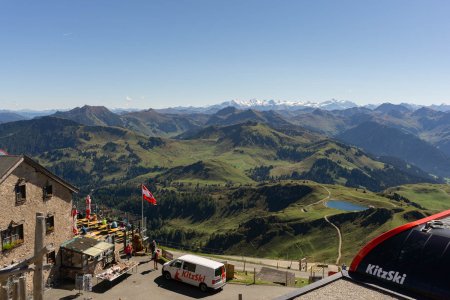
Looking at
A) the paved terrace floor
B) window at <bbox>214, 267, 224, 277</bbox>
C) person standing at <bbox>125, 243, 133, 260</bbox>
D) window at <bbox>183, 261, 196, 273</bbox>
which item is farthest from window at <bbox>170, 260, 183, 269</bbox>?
person standing at <bbox>125, 243, 133, 260</bbox>

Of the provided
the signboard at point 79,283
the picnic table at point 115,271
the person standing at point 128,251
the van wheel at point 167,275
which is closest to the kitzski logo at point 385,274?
the van wheel at point 167,275

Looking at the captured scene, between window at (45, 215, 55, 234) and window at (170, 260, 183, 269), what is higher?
window at (45, 215, 55, 234)

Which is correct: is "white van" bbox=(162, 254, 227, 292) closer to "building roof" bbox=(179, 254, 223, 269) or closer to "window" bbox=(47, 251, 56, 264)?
"building roof" bbox=(179, 254, 223, 269)

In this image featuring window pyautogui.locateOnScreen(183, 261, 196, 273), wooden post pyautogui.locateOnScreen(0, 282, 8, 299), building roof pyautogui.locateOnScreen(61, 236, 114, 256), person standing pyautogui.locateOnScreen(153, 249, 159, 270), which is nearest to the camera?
wooden post pyautogui.locateOnScreen(0, 282, 8, 299)

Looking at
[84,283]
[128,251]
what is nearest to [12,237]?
[84,283]

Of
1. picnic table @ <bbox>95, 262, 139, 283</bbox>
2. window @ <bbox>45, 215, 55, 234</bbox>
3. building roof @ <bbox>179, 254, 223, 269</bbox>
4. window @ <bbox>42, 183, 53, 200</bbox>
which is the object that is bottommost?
picnic table @ <bbox>95, 262, 139, 283</bbox>

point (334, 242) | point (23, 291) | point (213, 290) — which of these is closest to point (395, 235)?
point (213, 290)

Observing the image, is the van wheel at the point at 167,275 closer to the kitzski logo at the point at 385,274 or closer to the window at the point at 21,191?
the window at the point at 21,191

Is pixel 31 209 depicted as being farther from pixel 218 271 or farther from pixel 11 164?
pixel 218 271
